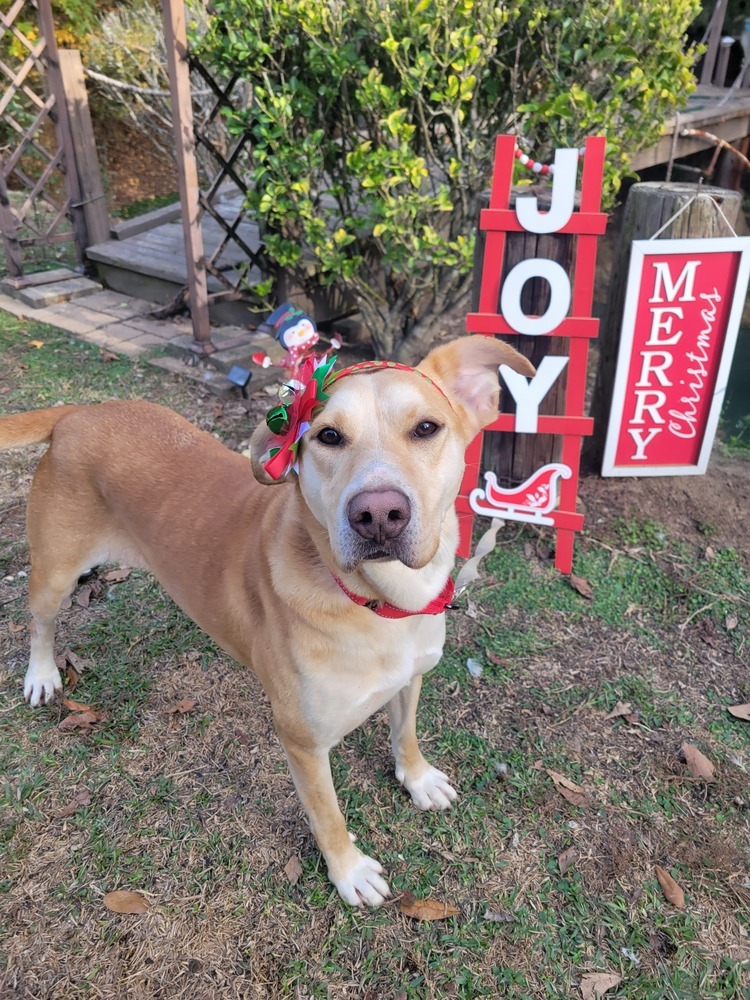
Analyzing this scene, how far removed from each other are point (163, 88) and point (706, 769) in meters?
10.7

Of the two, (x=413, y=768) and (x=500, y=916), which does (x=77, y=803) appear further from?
(x=500, y=916)

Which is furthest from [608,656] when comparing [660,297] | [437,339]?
[437,339]

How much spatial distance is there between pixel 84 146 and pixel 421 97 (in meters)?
4.64

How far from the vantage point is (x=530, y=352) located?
3.52 metres

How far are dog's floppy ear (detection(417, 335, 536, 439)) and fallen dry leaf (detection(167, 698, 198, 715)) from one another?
1.86 meters

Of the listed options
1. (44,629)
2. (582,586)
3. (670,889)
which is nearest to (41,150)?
(44,629)

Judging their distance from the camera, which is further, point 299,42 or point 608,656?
point 299,42

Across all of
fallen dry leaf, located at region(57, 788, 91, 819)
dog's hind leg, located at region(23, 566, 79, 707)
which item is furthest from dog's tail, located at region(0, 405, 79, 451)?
fallen dry leaf, located at region(57, 788, 91, 819)

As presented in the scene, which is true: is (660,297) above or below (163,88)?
below

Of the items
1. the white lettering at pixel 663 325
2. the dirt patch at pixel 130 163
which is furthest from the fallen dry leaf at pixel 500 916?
the dirt patch at pixel 130 163

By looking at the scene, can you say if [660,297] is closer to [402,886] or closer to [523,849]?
[523,849]

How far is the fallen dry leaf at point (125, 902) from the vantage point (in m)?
2.37

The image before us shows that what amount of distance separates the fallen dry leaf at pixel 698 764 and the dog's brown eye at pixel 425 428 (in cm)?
193

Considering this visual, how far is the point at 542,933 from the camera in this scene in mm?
2312
